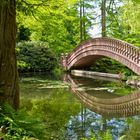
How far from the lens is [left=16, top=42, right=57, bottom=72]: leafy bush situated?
101 ft

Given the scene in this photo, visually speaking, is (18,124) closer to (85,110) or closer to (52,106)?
(85,110)

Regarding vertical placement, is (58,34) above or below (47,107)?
above

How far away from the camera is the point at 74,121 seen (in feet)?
36.2

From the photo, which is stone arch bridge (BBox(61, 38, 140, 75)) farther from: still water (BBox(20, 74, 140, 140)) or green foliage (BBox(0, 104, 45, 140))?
green foliage (BBox(0, 104, 45, 140))

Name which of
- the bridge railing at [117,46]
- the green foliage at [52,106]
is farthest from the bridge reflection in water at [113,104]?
the bridge railing at [117,46]

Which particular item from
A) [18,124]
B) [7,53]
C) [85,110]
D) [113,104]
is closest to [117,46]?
[113,104]

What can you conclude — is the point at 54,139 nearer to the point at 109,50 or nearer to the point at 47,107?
the point at 47,107

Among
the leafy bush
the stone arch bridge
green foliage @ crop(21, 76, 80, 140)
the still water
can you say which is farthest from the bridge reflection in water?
the leafy bush

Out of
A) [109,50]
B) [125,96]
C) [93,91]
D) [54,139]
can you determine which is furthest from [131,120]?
[109,50]

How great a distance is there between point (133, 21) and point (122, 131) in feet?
40.6

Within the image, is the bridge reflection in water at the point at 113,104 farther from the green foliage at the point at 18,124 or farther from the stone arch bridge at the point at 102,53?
the green foliage at the point at 18,124

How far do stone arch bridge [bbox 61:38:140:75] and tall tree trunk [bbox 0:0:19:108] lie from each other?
14.4 m

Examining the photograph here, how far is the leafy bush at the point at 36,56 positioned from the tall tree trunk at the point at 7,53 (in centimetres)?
2302

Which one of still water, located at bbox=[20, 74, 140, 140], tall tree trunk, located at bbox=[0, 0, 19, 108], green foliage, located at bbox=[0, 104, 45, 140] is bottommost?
still water, located at bbox=[20, 74, 140, 140]
